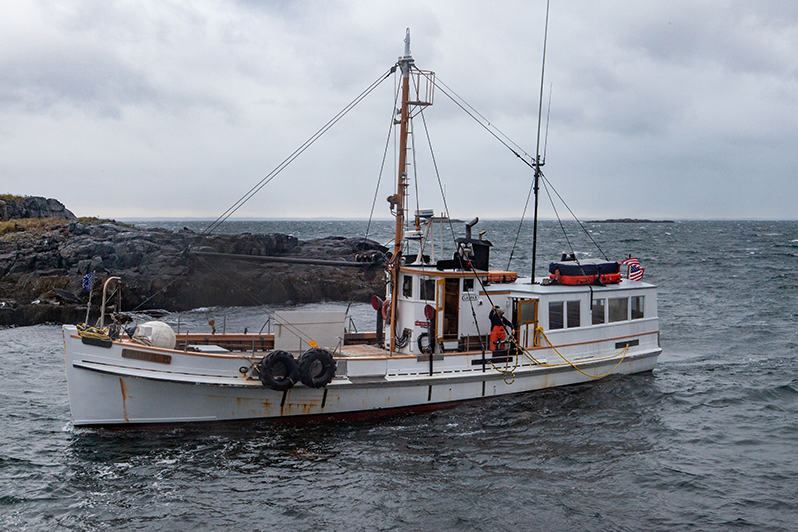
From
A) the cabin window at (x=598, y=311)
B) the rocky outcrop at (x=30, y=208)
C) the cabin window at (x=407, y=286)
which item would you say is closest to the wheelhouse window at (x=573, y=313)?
the cabin window at (x=598, y=311)

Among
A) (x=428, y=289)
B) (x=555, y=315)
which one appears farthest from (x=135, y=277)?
(x=555, y=315)

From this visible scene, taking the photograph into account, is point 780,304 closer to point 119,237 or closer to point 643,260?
point 643,260

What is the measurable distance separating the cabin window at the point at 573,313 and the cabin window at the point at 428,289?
426 centimetres

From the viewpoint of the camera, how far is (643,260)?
63.5 metres

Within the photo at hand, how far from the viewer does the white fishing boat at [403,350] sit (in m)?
14.3

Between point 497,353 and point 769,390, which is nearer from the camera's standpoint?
point 497,353

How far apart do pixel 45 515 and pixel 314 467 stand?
5.01 m

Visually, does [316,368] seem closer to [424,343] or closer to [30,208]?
[424,343]

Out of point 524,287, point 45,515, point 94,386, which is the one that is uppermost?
point 524,287

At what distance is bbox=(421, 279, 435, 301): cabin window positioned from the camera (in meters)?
17.2

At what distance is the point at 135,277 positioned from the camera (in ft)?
109

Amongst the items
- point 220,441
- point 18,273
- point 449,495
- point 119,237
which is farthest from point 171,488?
point 119,237

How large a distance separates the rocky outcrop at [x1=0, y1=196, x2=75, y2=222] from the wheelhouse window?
48846 millimetres

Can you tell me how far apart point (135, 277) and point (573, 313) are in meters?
24.4
